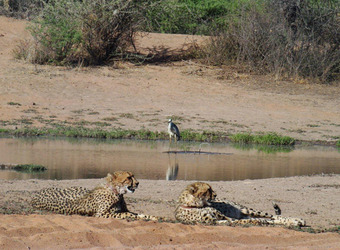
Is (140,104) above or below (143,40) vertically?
below

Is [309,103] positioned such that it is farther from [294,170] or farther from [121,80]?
[294,170]

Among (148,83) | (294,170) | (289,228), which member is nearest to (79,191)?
(289,228)

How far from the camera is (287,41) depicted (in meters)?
24.4

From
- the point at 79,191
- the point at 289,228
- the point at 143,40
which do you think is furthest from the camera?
the point at 143,40

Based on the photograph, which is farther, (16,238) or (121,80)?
(121,80)

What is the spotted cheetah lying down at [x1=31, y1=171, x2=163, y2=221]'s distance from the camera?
7.18 meters

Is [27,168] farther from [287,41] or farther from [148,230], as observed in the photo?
[287,41]

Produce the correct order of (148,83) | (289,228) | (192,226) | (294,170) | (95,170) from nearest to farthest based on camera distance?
1. (192,226)
2. (289,228)
3. (95,170)
4. (294,170)
5. (148,83)

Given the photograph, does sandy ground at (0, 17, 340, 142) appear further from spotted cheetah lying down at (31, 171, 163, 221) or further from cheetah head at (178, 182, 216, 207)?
cheetah head at (178, 182, 216, 207)

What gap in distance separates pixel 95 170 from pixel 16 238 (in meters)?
6.14

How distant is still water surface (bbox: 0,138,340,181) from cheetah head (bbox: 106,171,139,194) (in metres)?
3.92

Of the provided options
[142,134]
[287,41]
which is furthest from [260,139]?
[287,41]

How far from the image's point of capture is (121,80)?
72.8 feet

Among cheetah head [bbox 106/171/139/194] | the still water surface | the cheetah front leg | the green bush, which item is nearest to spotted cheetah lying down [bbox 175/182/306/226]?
the cheetah front leg
